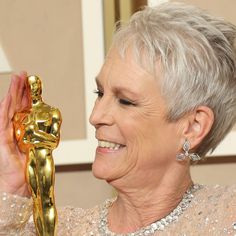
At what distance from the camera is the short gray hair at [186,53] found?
5.21 feet

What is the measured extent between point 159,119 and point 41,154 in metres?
0.29

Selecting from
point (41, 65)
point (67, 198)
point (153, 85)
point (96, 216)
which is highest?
point (153, 85)

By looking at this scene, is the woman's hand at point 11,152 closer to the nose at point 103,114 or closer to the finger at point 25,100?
the finger at point 25,100

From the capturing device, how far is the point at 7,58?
222 centimetres

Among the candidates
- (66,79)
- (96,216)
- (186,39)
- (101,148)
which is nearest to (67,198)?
(66,79)

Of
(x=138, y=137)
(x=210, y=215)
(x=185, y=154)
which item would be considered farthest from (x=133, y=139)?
(x=210, y=215)

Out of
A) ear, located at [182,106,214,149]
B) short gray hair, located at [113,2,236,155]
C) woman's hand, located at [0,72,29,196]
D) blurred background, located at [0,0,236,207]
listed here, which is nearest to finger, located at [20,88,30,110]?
woman's hand, located at [0,72,29,196]

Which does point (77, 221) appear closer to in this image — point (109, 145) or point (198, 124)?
point (109, 145)

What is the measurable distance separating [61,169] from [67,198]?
97 mm

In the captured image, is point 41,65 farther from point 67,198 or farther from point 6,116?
point 6,116

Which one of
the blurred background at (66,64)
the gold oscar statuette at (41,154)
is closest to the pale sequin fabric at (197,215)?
the gold oscar statuette at (41,154)

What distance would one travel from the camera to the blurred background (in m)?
2.21

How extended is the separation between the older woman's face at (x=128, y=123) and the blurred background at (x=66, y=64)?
23.5 inches

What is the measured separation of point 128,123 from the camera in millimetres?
1595
